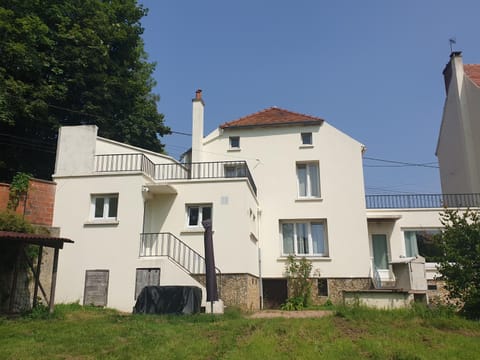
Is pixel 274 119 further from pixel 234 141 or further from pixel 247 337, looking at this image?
pixel 247 337

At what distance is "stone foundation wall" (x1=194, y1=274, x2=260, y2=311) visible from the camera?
1394cm

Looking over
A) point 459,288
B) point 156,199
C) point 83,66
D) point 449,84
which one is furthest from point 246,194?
point 449,84

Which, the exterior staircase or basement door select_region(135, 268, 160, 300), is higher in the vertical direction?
the exterior staircase

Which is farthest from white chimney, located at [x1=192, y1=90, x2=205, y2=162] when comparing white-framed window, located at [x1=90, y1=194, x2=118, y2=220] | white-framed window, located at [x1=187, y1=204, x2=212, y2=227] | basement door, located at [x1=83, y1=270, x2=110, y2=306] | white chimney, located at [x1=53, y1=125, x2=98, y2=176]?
basement door, located at [x1=83, y1=270, x2=110, y2=306]

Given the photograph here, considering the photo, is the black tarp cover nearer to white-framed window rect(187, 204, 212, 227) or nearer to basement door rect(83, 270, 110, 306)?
basement door rect(83, 270, 110, 306)

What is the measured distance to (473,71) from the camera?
936 inches

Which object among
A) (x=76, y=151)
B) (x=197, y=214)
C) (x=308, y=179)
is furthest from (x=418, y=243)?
(x=76, y=151)

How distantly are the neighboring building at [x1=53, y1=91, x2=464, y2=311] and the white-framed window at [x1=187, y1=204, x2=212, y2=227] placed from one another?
6 cm

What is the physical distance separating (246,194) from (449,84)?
52.1 feet

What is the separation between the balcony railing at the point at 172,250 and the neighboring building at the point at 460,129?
15383 mm

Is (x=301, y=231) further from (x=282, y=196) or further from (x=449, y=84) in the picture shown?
(x=449, y=84)

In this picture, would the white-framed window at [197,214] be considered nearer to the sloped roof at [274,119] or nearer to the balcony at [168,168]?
the balcony at [168,168]

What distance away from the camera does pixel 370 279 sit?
56.9 feet

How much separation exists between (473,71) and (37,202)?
23.9 meters
